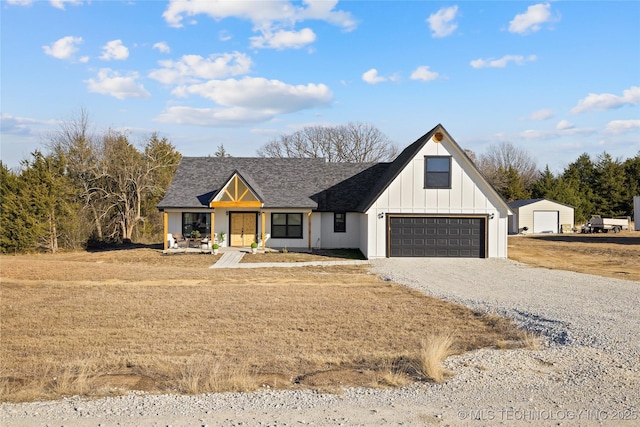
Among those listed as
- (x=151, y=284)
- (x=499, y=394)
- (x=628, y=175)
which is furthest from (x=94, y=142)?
(x=628, y=175)

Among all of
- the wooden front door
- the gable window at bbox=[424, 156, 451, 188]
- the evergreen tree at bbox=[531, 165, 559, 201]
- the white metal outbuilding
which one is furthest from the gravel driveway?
the evergreen tree at bbox=[531, 165, 559, 201]

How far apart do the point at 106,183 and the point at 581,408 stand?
1548 inches

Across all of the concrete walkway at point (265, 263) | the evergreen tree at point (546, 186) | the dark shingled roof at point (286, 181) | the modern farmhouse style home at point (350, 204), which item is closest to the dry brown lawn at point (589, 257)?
the modern farmhouse style home at point (350, 204)

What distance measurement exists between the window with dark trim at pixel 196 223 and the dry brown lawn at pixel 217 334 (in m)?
11.6

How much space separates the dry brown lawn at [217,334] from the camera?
6.71m

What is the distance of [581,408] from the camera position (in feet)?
18.1

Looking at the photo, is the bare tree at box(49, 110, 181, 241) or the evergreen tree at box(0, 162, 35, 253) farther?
the bare tree at box(49, 110, 181, 241)

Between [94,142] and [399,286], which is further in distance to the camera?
[94,142]

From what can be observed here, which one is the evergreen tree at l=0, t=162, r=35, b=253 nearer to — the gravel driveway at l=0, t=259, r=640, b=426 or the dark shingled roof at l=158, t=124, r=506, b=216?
the dark shingled roof at l=158, t=124, r=506, b=216

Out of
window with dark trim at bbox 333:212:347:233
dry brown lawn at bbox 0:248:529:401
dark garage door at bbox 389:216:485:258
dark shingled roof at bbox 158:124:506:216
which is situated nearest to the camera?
dry brown lawn at bbox 0:248:529:401

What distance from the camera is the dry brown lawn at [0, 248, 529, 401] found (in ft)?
22.0

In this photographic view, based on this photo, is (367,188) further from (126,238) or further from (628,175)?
(628,175)

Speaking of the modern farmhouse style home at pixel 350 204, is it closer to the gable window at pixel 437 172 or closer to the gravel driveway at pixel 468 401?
the gable window at pixel 437 172

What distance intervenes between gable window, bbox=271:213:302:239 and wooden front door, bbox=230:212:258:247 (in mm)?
1138
